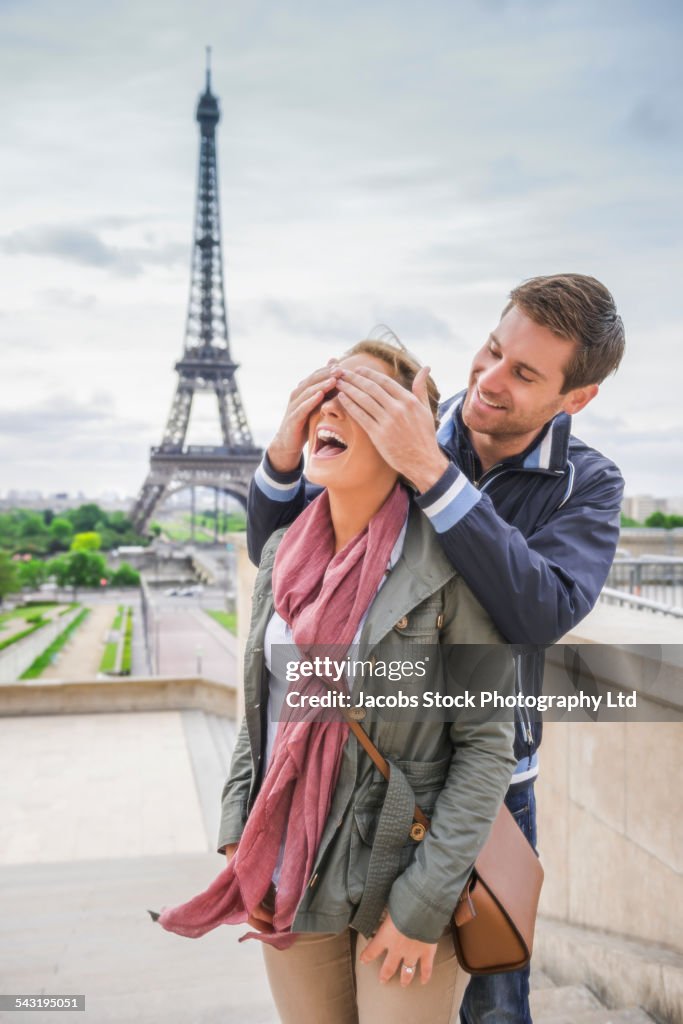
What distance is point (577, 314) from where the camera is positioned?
4.51ft

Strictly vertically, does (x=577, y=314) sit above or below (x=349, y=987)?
above

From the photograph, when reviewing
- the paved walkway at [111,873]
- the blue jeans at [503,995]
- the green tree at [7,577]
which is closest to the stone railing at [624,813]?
the blue jeans at [503,995]

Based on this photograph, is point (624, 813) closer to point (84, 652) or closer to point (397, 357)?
point (397, 357)

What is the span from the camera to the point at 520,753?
4.93ft

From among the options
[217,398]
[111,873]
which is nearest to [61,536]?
[217,398]

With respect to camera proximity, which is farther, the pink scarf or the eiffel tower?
the eiffel tower

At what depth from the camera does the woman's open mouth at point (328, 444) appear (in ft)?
4.39

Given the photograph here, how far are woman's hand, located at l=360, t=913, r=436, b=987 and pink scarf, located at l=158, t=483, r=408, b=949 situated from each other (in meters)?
0.13

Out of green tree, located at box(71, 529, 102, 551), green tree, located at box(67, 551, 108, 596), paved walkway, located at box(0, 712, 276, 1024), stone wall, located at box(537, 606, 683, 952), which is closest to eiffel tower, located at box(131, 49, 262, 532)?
green tree, located at box(67, 551, 108, 596)

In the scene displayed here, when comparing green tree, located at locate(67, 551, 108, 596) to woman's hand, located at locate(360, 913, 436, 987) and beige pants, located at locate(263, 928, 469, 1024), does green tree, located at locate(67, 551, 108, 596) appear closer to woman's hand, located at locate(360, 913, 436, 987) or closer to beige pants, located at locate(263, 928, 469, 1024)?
beige pants, located at locate(263, 928, 469, 1024)

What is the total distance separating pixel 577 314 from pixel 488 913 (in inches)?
37.1

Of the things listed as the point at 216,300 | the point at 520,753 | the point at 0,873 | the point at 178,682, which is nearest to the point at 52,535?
the point at 216,300

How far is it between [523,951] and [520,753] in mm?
319

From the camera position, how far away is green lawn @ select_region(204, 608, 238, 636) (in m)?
33.2
